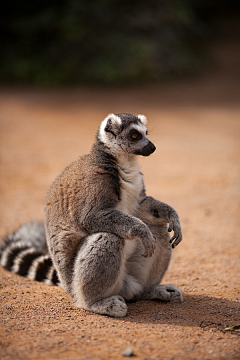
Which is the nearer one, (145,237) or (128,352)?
(128,352)

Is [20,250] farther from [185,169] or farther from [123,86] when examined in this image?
[123,86]

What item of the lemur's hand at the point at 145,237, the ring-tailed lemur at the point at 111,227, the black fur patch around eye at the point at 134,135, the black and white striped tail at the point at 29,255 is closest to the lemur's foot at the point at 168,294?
the ring-tailed lemur at the point at 111,227

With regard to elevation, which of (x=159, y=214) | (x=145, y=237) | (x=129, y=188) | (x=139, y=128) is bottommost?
(x=145, y=237)

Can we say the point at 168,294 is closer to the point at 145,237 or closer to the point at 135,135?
the point at 145,237

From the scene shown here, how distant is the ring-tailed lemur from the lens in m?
3.89

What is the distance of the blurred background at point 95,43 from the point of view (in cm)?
1805

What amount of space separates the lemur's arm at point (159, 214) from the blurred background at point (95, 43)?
14.1 metres

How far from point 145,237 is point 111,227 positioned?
13.3 inches

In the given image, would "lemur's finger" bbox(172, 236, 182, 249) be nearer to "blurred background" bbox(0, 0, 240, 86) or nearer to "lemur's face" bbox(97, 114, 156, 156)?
"lemur's face" bbox(97, 114, 156, 156)

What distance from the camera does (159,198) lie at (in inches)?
318

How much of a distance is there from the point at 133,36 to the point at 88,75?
307cm

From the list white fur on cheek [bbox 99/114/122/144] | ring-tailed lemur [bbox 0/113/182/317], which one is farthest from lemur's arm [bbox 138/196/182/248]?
white fur on cheek [bbox 99/114/122/144]

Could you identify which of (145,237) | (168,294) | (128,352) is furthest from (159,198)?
(128,352)

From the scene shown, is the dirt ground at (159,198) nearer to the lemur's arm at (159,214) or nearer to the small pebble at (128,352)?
the small pebble at (128,352)
